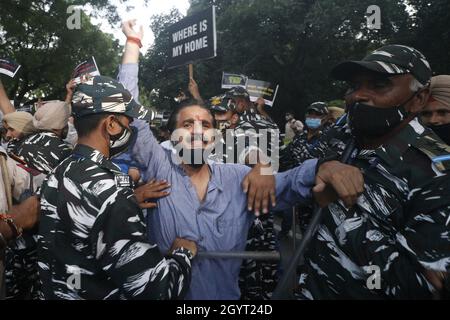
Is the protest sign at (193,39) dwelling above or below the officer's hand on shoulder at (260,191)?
above

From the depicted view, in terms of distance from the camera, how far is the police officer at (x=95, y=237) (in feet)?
5.03

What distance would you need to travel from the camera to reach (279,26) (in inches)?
736

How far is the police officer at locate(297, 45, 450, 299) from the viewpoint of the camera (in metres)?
1.31

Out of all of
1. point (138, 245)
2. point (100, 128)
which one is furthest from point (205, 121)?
point (138, 245)

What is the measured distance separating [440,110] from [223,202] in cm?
155

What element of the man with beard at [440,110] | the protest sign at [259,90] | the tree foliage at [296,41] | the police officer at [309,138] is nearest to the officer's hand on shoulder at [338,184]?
the man with beard at [440,110]

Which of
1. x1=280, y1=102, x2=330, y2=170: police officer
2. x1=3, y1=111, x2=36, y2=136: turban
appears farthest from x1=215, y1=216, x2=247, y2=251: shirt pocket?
x1=280, y1=102, x2=330, y2=170: police officer

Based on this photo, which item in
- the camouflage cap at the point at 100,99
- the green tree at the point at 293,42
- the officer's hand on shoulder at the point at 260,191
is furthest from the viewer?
the green tree at the point at 293,42

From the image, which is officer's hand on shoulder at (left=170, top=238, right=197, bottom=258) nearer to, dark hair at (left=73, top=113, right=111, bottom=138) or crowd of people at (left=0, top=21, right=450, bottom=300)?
crowd of people at (left=0, top=21, right=450, bottom=300)

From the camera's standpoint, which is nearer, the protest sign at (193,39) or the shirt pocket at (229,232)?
the shirt pocket at (229,232)

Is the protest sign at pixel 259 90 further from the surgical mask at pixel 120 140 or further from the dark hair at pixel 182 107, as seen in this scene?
the surgical mask at pixel 120 140

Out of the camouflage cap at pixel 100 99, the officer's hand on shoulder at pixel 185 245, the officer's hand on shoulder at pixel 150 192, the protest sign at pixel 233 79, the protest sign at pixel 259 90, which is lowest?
the officer's hand on shoulder at pixel 185 245

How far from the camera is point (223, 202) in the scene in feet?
6.77

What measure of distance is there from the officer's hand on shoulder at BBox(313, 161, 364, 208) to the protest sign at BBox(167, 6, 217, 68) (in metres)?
3.18
